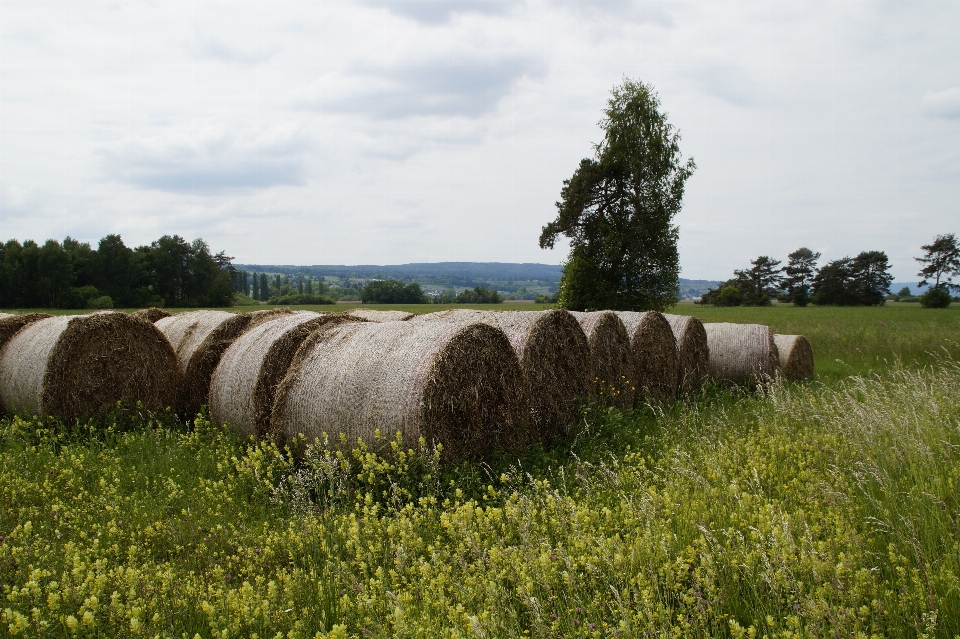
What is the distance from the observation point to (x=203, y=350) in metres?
10.0

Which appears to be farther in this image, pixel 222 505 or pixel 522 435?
pixel 522 435

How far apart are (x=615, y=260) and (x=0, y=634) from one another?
1115 inches

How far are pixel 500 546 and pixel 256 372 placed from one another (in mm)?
4891

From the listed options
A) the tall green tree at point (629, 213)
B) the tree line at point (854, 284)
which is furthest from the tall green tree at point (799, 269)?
the tall green tree at point (629, 213)

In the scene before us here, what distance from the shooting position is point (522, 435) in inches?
287

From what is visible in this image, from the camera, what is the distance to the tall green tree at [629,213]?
2994 centimetres

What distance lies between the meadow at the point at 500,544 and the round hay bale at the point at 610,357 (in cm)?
227

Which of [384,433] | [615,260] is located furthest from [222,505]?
[615,260]

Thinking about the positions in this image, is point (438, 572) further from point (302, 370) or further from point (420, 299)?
point (420, 299)

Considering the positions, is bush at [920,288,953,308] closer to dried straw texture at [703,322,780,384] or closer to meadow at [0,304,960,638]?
dried straw texture at [703,322,780,384]

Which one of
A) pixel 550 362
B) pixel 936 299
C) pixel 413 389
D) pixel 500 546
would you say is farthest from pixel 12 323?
pixel 936 299

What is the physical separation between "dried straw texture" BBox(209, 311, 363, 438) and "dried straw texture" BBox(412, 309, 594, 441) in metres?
1.91

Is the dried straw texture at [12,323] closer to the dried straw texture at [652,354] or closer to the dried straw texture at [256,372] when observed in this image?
the dried straw texture at [256,372]

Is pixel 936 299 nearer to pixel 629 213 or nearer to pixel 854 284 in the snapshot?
pixel 854 284
